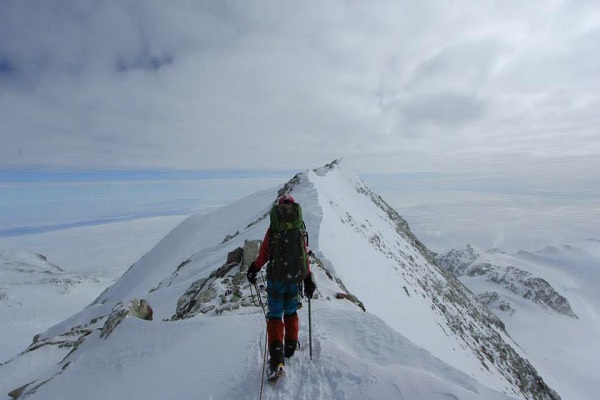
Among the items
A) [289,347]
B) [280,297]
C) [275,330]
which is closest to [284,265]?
[280,297]

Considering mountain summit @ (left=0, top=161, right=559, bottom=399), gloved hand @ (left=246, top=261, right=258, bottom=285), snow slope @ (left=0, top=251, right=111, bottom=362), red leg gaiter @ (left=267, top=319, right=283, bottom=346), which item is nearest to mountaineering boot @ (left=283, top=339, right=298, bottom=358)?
mountain summit @ (left=0, top=161, right=559, bottom=399)

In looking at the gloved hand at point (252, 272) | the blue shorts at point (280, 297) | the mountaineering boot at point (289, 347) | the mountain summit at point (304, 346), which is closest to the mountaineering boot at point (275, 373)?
the mountain summit at point (304, 346)

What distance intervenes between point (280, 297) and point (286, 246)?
888mm

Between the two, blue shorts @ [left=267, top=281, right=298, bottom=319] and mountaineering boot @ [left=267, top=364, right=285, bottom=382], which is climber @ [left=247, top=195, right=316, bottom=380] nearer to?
blue shorts @ [left=267, top=281, right=298, bottom=319]

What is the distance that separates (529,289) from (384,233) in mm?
128328

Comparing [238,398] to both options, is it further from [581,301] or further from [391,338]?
[581,301]

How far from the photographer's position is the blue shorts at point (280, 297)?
5637 mm

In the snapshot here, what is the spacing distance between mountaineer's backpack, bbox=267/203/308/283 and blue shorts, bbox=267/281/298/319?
0.50 ft

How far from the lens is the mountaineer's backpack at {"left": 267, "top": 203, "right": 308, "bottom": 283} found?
18.3 feet

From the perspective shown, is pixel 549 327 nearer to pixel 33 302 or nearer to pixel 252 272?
pixel 252 272

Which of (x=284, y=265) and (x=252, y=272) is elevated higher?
(x=284, y=265)

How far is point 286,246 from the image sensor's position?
5.62 metres

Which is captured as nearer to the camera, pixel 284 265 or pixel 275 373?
pixel 275 373

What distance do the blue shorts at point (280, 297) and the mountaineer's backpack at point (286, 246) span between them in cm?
15
